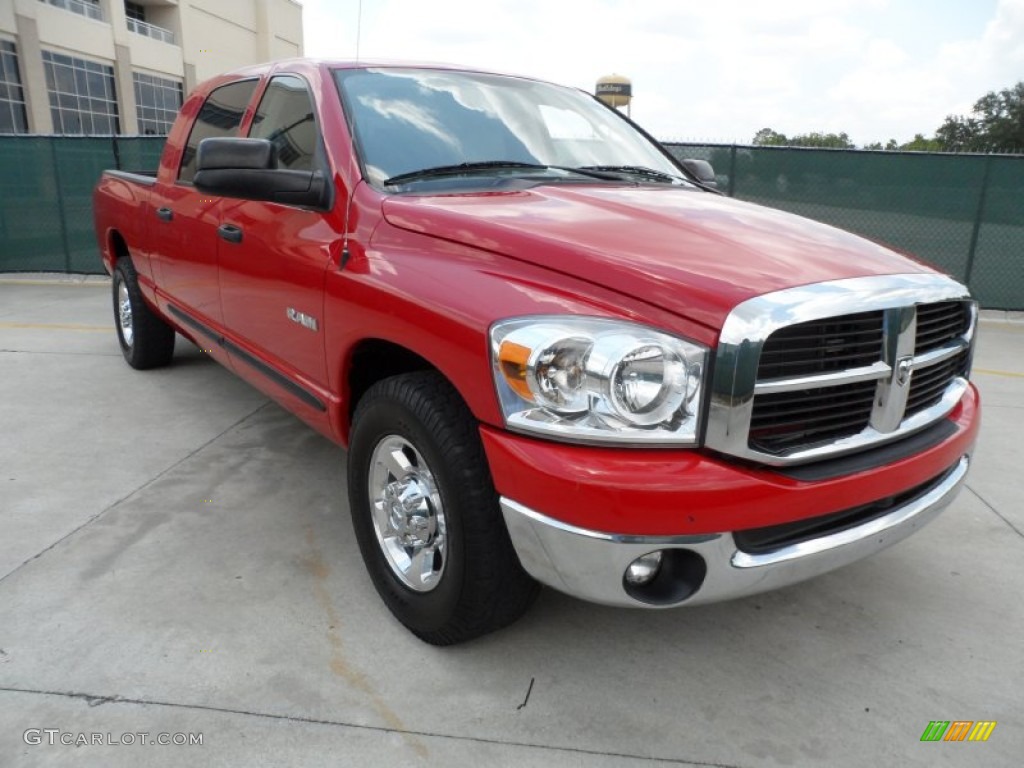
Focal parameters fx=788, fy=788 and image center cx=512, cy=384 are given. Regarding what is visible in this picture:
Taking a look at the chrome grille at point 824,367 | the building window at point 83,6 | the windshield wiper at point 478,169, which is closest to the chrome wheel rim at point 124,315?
the windshield wiper at point 478,169

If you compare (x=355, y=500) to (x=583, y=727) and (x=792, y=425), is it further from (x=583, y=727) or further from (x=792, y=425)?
(x=792, y=425)

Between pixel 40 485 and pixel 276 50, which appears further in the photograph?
pixel 276 50

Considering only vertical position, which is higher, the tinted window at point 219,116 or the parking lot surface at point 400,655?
the tinted window at point 219,116

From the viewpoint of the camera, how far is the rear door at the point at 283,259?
9.36 ft

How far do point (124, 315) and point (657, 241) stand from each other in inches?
188

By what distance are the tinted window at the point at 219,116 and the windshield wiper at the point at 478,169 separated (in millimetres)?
1456

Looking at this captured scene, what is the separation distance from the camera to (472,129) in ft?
10.2

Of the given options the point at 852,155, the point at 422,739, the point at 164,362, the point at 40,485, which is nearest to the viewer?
the point at 422,739

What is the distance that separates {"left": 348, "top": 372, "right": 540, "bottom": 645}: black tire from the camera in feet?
7.01

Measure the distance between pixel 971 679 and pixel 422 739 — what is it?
66.2 inches

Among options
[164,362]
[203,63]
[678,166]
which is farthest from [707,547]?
[203,63]

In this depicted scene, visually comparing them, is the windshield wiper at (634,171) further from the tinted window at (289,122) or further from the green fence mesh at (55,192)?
the green fence mesh at (55,192)

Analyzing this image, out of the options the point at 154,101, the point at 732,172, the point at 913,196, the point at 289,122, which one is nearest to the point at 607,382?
the point at 289,122

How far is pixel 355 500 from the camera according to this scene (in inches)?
107
